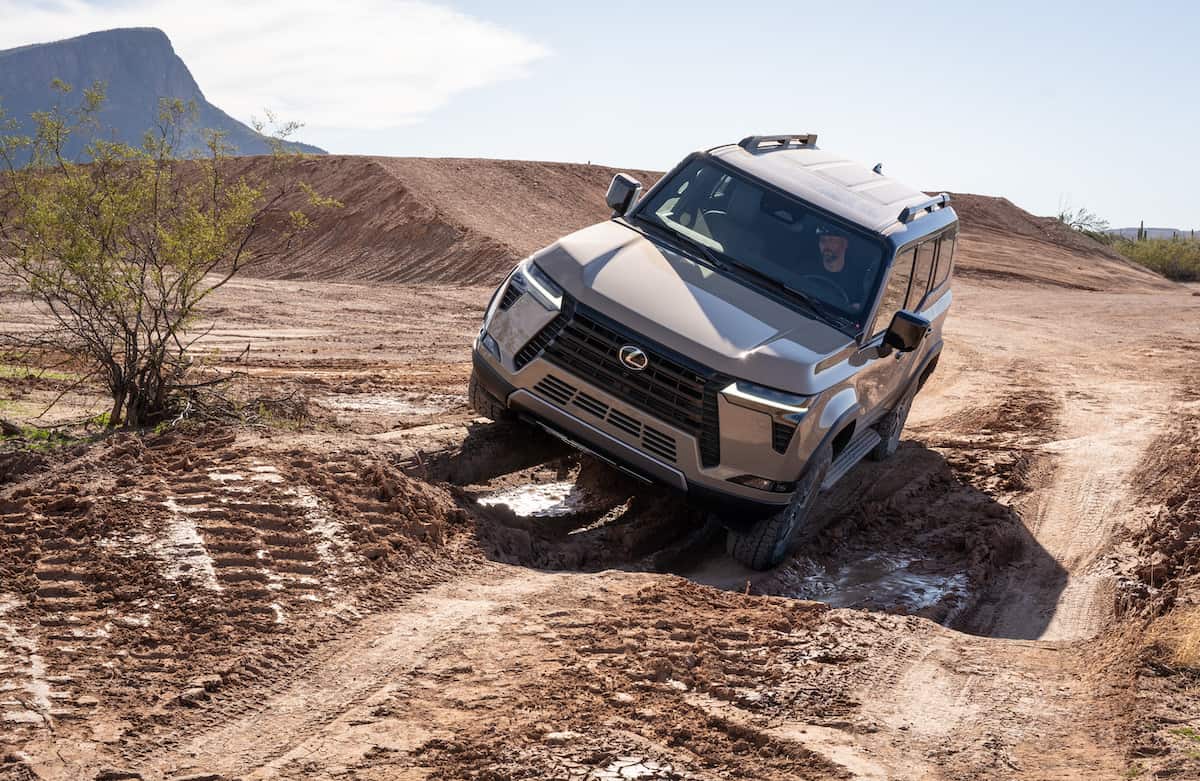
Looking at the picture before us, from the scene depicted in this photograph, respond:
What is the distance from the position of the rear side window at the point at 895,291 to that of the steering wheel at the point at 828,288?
0.79 feet

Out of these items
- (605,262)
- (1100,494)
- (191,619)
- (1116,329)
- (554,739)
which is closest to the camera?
(554,739)

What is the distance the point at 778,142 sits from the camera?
867 centimetres

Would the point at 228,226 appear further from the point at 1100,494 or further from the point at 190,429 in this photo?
the point at 1100,494

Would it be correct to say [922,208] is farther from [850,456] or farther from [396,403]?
[396,403]

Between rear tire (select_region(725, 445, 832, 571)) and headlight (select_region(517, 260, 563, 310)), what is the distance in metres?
1.73

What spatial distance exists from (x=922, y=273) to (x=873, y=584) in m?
2.52

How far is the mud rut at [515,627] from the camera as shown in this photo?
13.5ft

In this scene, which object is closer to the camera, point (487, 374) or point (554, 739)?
point (554, 739)

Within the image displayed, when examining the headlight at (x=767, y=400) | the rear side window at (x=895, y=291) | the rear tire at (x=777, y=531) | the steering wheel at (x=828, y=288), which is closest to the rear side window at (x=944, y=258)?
the rear side window at (x=895, y=291)

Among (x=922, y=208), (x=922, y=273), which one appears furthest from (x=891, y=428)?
(x=922, y=208)

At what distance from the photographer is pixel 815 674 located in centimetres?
485

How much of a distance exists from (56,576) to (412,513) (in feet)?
6.04

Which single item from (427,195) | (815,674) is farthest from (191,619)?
(427,195)

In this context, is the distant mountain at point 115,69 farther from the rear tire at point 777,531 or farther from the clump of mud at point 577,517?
the rear tire at point 777,531
